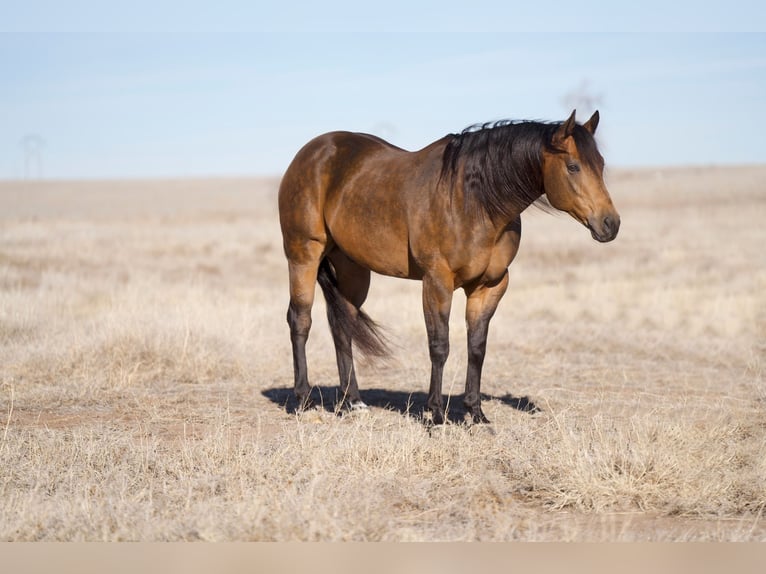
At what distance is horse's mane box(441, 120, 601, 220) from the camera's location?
6.34 metres

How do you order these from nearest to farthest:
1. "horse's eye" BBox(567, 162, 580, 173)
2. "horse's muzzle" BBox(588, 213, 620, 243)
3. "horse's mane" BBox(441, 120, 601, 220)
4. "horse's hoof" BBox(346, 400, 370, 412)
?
"horse's muzzle" BBox(588, 213, 620, 243), "horse's eye" BBox(567, 162, 580, 173), "horse's mane" BBox(441, 120, 601, 220), "horse's hoof" BBox(346, 400, 370, 412)

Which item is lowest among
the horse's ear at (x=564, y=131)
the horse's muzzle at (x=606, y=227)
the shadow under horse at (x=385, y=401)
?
the shadow under horse at (x=385, y=401)

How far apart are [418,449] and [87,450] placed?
7.52ft

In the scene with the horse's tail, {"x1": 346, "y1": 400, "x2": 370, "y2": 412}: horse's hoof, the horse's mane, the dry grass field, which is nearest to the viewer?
the dry grass field

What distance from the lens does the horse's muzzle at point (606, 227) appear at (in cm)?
583

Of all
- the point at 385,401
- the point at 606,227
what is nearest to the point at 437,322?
the point at 606,227

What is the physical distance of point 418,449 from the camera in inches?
227

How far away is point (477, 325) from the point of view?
6.95m

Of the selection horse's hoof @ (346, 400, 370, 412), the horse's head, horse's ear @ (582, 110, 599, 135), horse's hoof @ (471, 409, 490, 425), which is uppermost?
horse's ear @ (582, 110, 599, 135)

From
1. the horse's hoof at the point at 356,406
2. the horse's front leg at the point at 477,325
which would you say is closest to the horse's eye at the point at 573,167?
the horse's front leg at the point at 477,325

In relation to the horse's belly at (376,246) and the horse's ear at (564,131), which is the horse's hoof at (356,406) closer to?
the horse's belly at (376,246)

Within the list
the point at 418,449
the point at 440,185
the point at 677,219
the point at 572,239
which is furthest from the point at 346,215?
the point at 677,219

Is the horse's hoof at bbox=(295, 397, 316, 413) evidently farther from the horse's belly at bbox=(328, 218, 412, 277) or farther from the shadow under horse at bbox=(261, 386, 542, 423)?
the horse's belly at bbox=(328, 218, 412, 277)

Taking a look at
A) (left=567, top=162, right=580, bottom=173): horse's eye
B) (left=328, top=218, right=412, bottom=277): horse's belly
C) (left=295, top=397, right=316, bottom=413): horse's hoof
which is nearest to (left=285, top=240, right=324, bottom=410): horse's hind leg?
(left=295, top=397, right=316, bottom=413): horse's hoof
